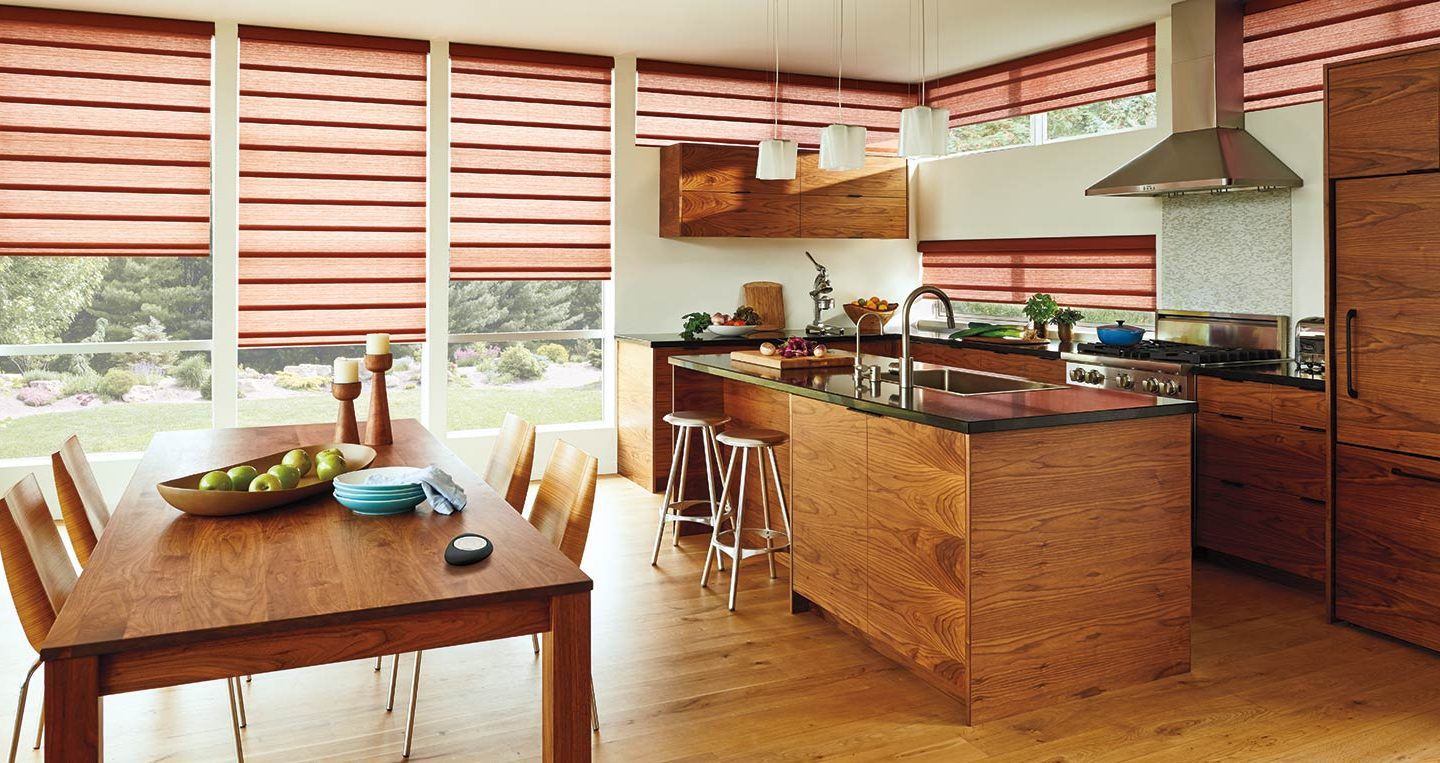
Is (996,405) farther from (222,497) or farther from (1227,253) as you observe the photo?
(1227,253)

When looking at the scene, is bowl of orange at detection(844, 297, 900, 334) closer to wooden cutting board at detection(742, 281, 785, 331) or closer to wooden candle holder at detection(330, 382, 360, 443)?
wooden cutting board at detection(742, 281, 785, 331)

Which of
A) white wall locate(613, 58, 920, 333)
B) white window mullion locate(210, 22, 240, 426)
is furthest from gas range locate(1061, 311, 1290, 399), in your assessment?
white window mullion locate(210, 22, 240, 426)

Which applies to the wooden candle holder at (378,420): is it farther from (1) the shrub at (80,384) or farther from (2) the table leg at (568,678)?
(1) the shrub at (80,384)

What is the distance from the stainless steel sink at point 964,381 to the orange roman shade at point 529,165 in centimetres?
309

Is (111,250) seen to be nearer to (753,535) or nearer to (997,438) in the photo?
(753,535)

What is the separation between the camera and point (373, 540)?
2334 mm

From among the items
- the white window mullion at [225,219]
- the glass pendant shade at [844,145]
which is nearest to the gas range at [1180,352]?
the glass pendant shade at [844,145]

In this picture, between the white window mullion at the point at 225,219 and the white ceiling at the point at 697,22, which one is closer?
the white ceiling at the point at 697,22

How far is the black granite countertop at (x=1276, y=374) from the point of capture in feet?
13.9

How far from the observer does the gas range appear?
15.8ft

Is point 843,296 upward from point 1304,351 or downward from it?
upward

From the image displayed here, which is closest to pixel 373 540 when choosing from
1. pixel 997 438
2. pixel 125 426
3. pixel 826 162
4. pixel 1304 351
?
pixel 997 438

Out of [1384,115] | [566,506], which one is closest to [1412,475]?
[1384,115]

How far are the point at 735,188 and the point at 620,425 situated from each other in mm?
1699
